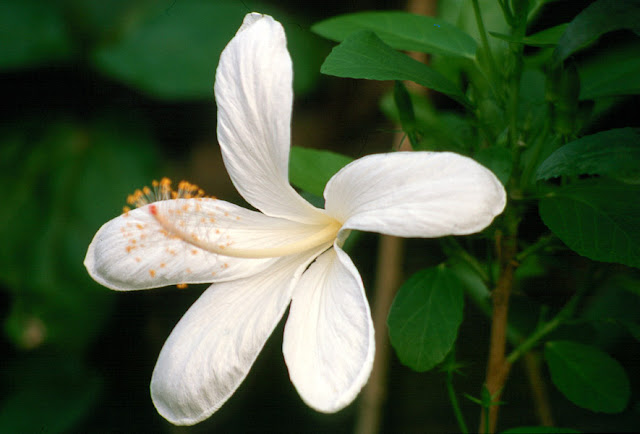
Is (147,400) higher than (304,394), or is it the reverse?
(304,394)

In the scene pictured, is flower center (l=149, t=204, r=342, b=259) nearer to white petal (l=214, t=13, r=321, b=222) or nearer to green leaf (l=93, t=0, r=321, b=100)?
white petal (l=214, t=13, r=321, b=222)

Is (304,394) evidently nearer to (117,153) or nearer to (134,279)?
(134,279)

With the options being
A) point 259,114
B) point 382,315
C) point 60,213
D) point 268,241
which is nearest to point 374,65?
point 259,114

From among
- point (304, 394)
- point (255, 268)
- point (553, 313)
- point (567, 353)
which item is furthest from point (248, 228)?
point (553, 313)

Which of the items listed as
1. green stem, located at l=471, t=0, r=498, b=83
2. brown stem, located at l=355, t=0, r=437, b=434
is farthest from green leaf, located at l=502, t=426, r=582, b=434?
brown stem, located at l=355, t=0, r=437, b=434

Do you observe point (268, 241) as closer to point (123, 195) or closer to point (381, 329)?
point (381, 329)
